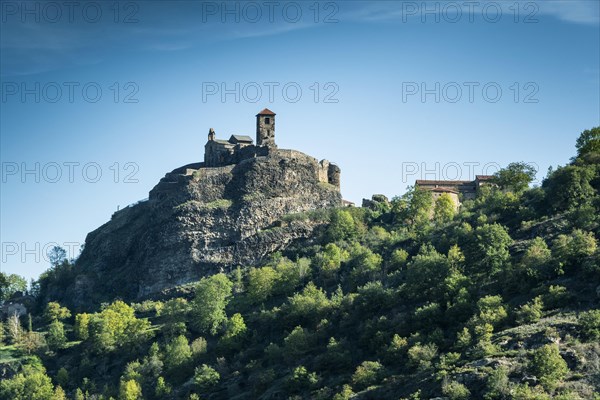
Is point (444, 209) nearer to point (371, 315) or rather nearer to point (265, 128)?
point (265, 128)

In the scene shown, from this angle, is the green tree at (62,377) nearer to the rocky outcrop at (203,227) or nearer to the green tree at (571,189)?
the rocky outcrop at (203,227)

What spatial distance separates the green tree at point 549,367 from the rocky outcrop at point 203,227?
5614 cm

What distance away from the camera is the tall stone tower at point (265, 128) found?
134 m

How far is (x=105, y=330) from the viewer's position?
111875 mm

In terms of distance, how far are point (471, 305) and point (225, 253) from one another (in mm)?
43398

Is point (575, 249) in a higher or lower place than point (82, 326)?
higher

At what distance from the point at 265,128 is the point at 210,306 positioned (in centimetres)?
3228

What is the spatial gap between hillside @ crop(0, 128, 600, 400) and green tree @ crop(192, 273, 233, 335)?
0.17m

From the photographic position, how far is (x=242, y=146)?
438 ft

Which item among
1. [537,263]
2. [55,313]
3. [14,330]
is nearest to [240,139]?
[55,313]

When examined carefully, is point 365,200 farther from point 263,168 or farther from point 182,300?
point 182,300

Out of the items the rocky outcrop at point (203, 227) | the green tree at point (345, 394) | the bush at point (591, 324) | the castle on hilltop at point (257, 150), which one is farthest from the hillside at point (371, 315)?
the castle on hilltop at point (257, 150)

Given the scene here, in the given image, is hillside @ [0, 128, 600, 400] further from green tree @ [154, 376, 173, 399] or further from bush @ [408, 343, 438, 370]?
green tree @ [154, 376, 173, 399]

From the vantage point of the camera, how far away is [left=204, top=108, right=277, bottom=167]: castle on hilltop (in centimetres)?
13175
